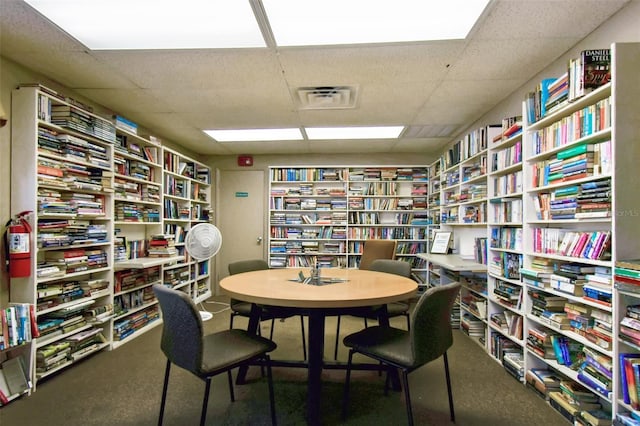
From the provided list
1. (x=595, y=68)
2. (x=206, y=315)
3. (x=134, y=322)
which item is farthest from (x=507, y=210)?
(x=134, y=322)

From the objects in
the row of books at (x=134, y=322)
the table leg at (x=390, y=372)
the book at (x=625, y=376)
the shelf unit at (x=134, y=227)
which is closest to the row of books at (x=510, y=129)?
the book at (x=625, y=376)

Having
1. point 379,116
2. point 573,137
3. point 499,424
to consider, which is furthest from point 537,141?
point 499,424

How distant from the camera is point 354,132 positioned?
4102 millimetres

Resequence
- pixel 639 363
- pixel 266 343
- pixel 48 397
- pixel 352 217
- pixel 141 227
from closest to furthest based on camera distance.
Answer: pixel 639 363 < pixel 266 343 < pixel 48 397 < pixel 141 227 < pixel 352 217

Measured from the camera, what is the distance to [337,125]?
Answer: 379 centimetres

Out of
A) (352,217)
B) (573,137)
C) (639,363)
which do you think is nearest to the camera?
(639,363)

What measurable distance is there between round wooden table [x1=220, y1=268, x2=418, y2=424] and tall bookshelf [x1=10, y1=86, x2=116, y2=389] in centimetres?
150

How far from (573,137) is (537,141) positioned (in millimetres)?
360

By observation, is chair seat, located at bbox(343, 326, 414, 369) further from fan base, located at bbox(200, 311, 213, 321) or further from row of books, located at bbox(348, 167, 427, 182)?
row of books, located at bbox(348, 167, 427, 182)

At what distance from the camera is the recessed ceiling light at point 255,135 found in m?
4.07

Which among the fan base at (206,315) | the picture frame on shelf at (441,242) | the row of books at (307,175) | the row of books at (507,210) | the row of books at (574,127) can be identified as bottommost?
the fan base at (206,315)

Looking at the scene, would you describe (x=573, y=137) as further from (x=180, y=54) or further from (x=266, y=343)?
(x=180, y=54)

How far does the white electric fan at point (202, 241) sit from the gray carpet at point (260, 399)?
1314 mm

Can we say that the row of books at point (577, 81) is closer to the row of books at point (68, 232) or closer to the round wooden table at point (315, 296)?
the round wooden table at point (315, 296)
